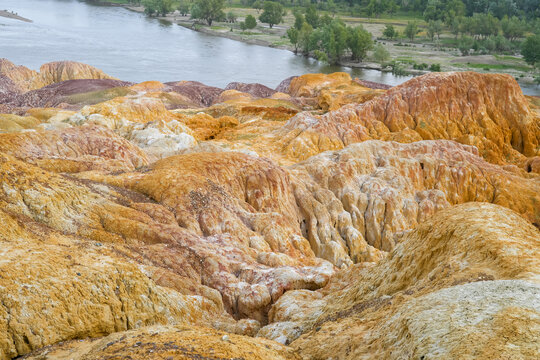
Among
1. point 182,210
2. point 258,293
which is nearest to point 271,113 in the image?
point 182,210

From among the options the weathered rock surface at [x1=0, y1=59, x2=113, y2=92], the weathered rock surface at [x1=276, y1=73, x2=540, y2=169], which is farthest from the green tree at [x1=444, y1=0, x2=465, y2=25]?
the weathered rock surface at [x1=276, y1=73, x2=540, y2=169]

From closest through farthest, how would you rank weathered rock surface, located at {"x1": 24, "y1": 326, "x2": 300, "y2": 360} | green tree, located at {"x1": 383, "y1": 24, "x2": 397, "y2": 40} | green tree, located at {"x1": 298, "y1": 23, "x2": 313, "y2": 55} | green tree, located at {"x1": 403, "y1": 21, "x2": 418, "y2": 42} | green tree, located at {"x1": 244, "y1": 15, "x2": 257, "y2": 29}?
weathered rock surface, located at {"x1": 24, "y1": 326, "x2": 300, "y2": 360} < green tree, located at {"x1": 298, "y1": 23, "x2": 313, "y2": 55} < green tree, located at {"x1": 383, "y1": 24, "x2": 397, "y2": 40} < green tree, located at {"x1": 403, "y1": 21, "x2": 418, "y2": 42} < green tree, located at {"x1": 244, "y1": 15, "x2": 257, "y2": 29}

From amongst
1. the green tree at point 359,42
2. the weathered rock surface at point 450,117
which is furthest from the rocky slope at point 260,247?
the green tree at point 359,42

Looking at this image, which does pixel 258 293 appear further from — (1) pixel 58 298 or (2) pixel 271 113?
(2) pixel 271 113

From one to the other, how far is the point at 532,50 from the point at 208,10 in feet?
340

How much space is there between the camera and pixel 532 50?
13362cm

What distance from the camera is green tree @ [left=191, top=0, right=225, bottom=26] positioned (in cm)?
18125

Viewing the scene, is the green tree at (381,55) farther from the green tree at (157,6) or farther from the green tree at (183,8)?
the green tree at (157,6)

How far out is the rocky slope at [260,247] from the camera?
12844 mm

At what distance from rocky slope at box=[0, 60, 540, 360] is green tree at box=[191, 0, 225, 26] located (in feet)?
455

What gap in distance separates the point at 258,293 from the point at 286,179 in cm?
1310

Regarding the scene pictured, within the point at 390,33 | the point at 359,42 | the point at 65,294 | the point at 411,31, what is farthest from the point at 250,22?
the point at 65,294

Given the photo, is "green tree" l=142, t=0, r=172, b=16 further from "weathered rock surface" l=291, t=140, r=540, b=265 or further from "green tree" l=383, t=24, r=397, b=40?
"weathered rock surface" l=291, t=140, r=540, b=265

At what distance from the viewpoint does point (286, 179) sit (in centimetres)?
3334
